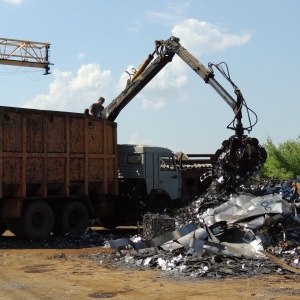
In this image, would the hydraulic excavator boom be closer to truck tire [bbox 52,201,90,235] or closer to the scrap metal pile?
the scrap metal pile

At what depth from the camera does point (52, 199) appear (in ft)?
59.8

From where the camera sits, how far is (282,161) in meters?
35.8

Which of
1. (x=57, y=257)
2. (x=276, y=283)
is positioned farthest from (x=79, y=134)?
(x=276, y=283)

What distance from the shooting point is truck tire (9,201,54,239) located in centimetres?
1703

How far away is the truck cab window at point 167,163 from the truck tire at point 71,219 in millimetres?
3372

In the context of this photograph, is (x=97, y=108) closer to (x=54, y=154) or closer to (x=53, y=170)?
(x=54, y=154)

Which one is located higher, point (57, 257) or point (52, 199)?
point (52, 199)

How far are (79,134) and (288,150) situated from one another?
Answer: 21.0 metres

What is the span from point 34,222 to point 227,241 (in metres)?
6.66

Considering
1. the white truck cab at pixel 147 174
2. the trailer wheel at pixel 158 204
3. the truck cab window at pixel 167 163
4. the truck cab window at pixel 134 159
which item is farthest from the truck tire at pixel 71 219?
the truck cab window at pixel 167 163

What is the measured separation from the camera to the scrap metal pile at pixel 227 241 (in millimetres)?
10953

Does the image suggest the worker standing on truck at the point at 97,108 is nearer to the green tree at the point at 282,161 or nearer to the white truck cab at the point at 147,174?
the white truck cab at the point at 147,174

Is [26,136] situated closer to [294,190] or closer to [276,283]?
[294,190]

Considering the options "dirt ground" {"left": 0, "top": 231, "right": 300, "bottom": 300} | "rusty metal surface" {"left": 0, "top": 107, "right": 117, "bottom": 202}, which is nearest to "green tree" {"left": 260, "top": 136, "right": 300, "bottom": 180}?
"rusty metal surface" {"left": 0, "top": 107, "right": 117, "bottom": 202}
